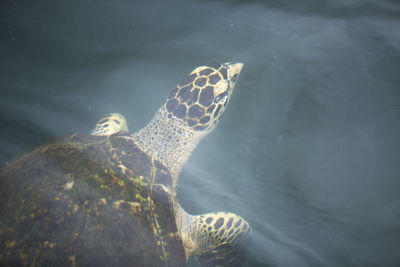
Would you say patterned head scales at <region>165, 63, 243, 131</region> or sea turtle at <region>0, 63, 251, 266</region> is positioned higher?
patterned head scales at <region>165, 63, 243, 131</region>

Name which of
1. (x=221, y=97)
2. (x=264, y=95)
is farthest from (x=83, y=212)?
(x=264, y=95)

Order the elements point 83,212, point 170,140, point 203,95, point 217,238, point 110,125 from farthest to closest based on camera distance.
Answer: point 110,125 → point 170,140 → point 203,95 → point 217,238 → point 83,212

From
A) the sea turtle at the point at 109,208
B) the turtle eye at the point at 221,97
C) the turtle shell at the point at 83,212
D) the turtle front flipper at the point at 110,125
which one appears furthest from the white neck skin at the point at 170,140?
the turtle shell at the point at 83,212

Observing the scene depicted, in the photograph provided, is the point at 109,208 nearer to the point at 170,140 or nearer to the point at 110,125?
the point at 170,140

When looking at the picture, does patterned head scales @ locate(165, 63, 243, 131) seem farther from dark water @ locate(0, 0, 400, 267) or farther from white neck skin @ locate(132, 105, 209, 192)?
dark water @ locate(0, 0, 400, 267)

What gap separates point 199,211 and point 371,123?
110 inches

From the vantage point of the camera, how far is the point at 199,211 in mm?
3285

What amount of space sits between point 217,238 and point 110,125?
2.24m

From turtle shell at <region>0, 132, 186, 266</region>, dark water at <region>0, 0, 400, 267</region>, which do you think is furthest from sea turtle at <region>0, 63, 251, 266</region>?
dark water at <region>0, 0, 400, 267</region>

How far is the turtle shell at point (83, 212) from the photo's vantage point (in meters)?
1.63

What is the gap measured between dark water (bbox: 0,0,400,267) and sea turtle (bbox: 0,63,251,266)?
1.77ft

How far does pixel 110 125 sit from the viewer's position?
10.6ft

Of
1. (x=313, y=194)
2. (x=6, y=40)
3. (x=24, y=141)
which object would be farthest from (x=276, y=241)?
(x=6, y=40)

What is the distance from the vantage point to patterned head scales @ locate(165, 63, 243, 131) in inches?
113
